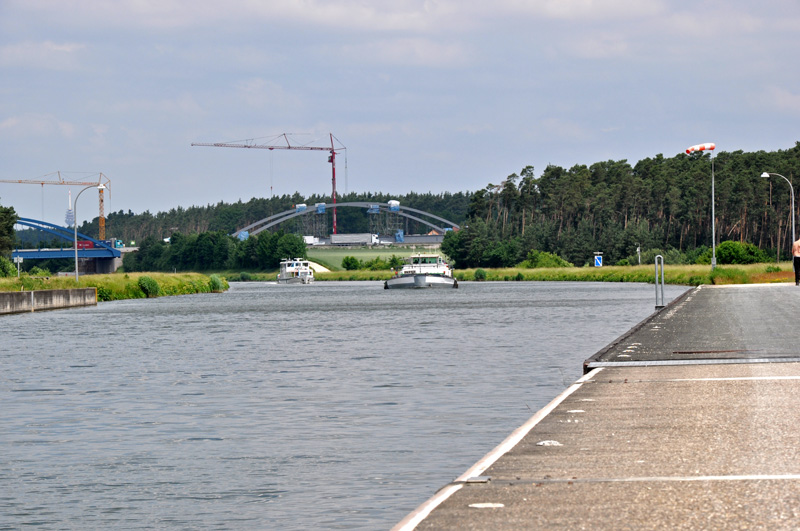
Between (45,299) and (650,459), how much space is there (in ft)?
177

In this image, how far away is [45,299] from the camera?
191 ft

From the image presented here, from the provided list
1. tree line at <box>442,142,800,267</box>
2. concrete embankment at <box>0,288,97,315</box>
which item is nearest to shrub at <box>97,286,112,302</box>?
concrete embankment at <box>0,288,97,315</box>

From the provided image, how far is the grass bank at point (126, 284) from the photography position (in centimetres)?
6090

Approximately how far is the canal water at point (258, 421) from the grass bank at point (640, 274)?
119 ft

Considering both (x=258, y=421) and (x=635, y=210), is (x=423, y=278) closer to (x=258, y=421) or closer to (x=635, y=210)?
(x=635, y=210)

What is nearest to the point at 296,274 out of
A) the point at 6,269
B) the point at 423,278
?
the point at 423,278

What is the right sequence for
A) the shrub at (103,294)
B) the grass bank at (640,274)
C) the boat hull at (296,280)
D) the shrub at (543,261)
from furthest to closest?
the boat hull at (296,280), the shrub at (543,261), the shrub at (103,294), the grass bank at (640,274)

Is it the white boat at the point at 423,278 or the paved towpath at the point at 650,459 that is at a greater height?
the white boat at the point at 423,278

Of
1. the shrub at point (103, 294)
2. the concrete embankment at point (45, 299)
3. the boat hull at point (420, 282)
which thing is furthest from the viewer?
the boat hull at point (420, 282)

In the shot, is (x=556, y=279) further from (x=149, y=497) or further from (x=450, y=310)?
(x=149, y=497)

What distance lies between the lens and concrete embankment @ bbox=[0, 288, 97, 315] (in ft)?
172

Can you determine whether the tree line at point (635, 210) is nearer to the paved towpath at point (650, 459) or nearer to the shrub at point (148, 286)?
the shrub at point (148, 286)

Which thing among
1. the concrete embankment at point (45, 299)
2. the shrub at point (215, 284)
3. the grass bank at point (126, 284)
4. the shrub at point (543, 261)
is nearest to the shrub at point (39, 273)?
the grass bank at point (126, 284)

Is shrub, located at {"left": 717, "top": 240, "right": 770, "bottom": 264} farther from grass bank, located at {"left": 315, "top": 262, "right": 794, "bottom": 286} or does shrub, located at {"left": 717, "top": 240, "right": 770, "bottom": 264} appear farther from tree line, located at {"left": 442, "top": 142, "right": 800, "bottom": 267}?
tree line, located at {"left": 442, "top": 142, "right": 800, "bottom": 267}
